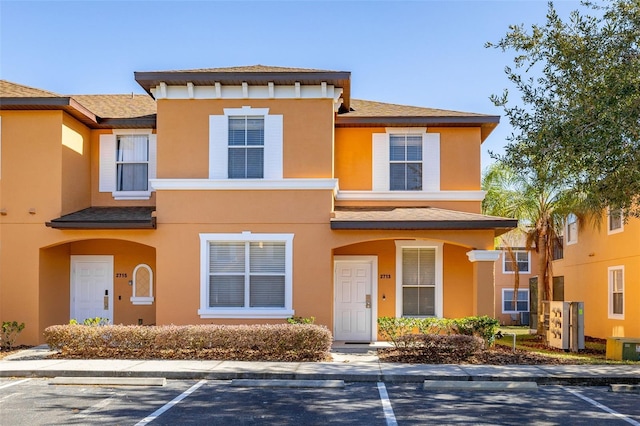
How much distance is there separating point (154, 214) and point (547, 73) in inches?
373

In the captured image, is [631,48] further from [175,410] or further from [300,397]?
[175,410]

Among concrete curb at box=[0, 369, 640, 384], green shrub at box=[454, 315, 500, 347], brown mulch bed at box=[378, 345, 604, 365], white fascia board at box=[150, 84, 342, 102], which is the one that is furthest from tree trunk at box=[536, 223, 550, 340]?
concrete curb at box=[0, 369, 640, 384]

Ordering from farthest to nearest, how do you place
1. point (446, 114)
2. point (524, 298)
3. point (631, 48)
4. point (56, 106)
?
point (524, 298)
point (446, 114)
point (56, 106)
point (631, 48)

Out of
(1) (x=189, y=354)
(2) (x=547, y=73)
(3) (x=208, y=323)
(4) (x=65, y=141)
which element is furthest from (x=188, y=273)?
(2) (x=547, y=73)

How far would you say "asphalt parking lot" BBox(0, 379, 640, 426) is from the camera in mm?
9680

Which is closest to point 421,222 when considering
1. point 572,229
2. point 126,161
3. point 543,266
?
point 126,161

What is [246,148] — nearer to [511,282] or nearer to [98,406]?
[98,406]

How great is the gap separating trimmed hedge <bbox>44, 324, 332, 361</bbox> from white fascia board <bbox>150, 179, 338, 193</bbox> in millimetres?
3568

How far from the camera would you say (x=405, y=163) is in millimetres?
18891

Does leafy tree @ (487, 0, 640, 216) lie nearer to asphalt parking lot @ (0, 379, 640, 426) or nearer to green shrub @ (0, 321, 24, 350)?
asphalt parking lot @ (0, 379, 640, 426)

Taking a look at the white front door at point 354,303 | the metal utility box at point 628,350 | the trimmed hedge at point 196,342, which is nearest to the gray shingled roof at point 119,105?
the trimmed hedge at point 196,342

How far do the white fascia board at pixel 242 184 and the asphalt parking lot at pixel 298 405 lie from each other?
18.5 feet

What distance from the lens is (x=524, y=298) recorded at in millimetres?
37781

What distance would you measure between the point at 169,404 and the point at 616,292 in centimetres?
1614
